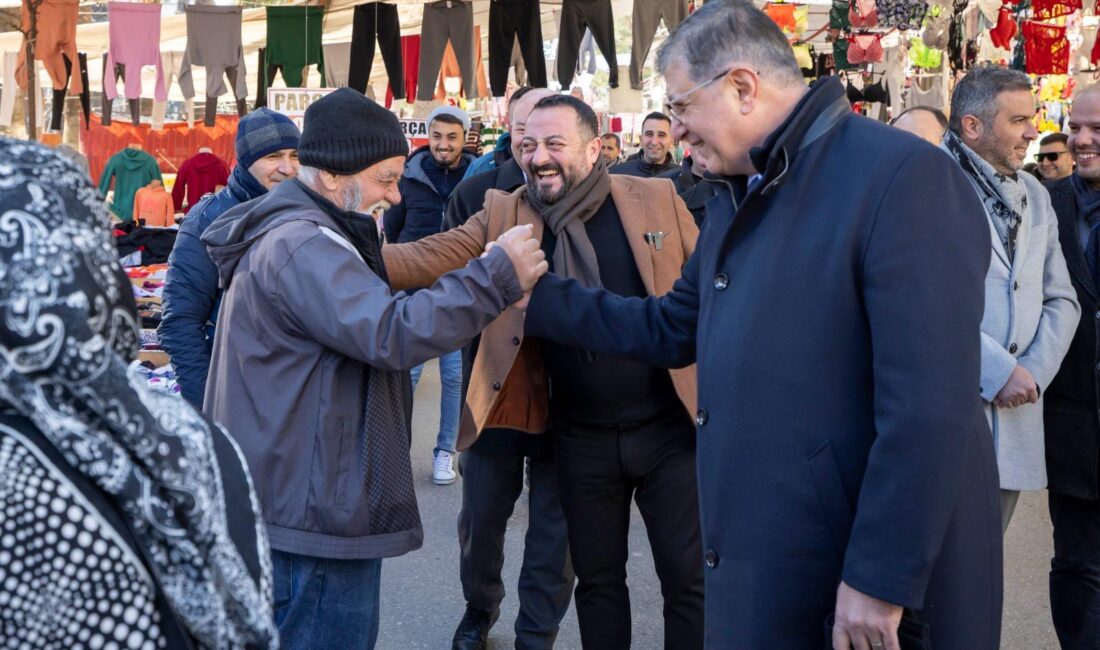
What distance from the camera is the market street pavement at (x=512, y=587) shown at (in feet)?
15.8

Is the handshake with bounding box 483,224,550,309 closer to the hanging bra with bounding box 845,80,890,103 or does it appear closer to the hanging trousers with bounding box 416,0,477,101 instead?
the hanging trousers with bounding box 416,0,477,101

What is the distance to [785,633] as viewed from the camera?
7.75 ft

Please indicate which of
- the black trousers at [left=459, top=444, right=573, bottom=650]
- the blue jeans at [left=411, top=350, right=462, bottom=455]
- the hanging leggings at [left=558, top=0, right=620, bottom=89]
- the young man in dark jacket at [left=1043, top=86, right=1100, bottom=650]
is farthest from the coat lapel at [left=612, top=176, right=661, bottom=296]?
the hanging leggings at [left=558, top=0, right=620, bottom=89]

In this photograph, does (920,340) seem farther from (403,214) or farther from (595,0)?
(595,0)

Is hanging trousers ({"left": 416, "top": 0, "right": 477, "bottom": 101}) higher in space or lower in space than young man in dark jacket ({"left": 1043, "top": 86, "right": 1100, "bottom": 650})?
higher

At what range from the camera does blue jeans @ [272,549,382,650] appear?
285cm

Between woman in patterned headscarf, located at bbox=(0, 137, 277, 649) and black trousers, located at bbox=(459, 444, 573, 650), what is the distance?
2825 mm

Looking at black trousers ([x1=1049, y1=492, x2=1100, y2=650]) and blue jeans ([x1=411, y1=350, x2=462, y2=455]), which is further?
blue jeans ([x1=411, y1=350, x2=462, y2=455])

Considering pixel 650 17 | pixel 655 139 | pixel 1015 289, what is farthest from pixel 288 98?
pixel 1015 289

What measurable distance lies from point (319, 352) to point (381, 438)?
0.92ft

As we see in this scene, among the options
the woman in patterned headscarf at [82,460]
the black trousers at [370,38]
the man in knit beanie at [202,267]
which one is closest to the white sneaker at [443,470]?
the man in knit beanie at [202,267]

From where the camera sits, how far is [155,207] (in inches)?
490

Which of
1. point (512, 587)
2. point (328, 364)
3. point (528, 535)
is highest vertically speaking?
point (328, 364)

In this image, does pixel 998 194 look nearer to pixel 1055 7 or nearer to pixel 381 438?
pixel 381 438
